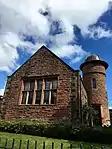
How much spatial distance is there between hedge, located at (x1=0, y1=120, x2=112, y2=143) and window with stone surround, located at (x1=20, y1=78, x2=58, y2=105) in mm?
3079

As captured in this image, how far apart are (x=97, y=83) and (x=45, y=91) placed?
26.7 ft

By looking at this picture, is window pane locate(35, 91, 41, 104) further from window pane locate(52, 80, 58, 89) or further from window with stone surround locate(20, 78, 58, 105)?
window pane locate(52, 80, 58, 89)

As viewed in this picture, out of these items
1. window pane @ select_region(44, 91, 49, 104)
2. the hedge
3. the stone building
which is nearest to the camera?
the hedge

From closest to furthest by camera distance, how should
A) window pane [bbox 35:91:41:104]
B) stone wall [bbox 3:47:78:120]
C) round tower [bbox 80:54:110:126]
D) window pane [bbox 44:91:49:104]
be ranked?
stone wall [bbox 3:47:78:120] → window pane [bbox 44:91:49:104] → window pane [bbox 35:91:41:104] → round tower [bbox 80:54:110:126]

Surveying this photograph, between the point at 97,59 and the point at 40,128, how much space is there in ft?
43.6

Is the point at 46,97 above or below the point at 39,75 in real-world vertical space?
below

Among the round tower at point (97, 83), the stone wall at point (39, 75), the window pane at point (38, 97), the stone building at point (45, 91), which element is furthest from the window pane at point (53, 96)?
the round tower at point (97, 83)

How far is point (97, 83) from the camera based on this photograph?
910 inches

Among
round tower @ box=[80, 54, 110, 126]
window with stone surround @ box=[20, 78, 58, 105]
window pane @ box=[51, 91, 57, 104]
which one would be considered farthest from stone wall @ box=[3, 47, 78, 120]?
round tower @ box=[80, 54, 110, 126]

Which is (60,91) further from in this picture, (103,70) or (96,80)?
(103,70)

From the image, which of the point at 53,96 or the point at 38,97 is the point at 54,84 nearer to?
the point at 53,96

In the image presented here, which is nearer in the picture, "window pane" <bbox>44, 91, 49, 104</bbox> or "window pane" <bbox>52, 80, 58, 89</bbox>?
"window pane" <bbox>44, 91, 49, 104</bbox>

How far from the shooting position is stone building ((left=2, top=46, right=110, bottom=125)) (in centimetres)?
1656

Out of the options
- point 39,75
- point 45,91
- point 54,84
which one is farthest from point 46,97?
point 39,75
